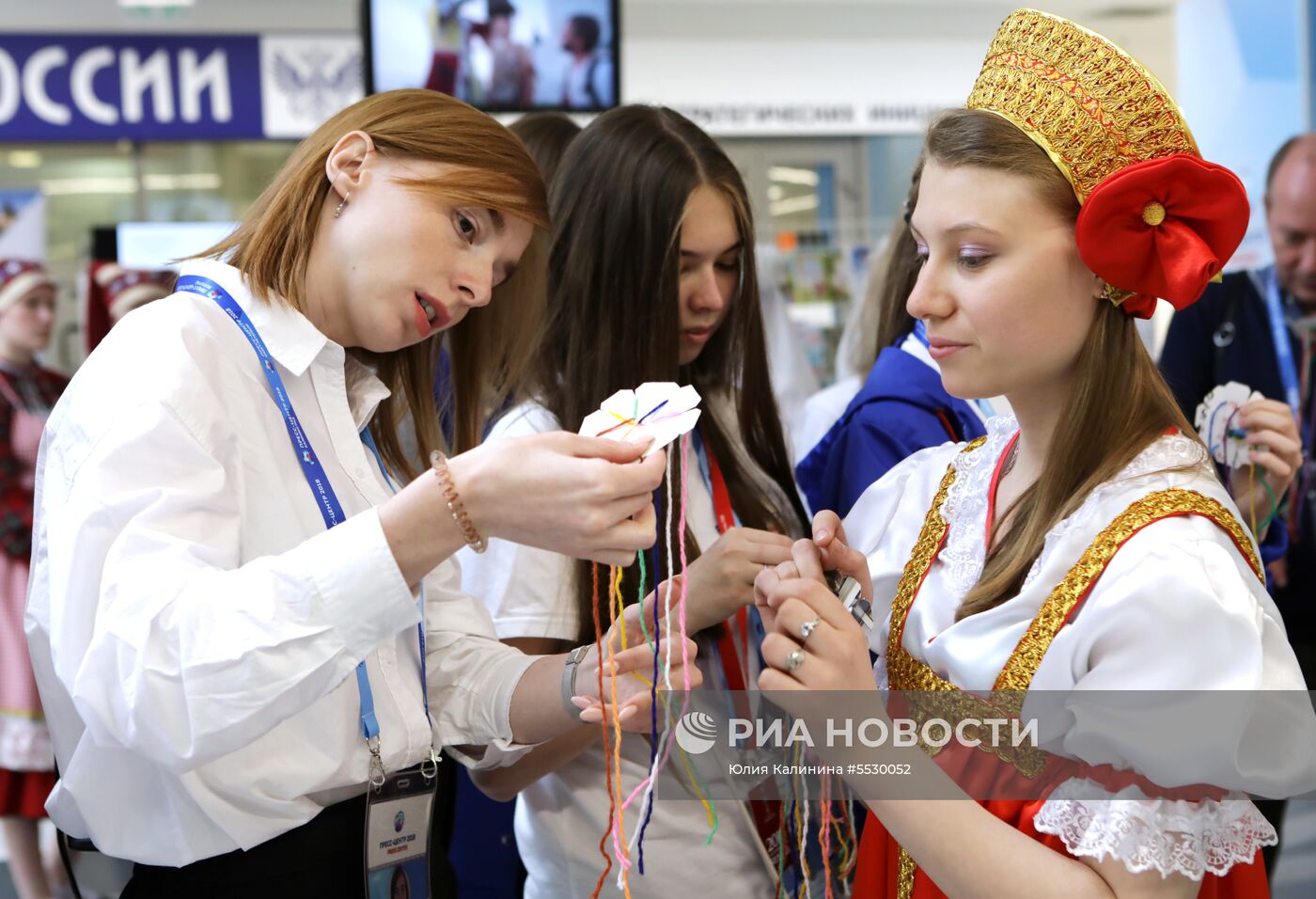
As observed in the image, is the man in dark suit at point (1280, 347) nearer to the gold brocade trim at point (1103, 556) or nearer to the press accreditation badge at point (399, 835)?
the gold brocade trim at point (1103, 556)

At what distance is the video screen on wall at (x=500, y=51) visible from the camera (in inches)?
147

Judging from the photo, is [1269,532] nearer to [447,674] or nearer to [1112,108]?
[1112,108]

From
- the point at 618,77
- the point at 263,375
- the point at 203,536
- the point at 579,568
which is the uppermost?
the point at 618,77

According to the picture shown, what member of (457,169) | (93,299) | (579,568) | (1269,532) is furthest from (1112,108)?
(93,299)

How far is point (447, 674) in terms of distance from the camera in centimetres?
163

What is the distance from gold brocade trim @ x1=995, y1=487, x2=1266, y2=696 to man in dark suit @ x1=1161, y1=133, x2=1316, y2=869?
4.76 feet

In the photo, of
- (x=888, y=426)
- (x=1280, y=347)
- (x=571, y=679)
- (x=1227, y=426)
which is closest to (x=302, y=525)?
(x=571, y=679)

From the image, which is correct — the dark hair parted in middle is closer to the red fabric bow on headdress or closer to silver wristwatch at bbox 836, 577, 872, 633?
silver wristwatch at bbox 836, 577, 872, 633

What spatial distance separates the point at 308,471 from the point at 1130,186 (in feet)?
2.98

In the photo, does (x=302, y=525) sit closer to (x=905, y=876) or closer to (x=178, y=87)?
(x=905, y=876)

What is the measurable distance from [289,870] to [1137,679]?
89 centimetres

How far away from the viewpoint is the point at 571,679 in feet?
5.06

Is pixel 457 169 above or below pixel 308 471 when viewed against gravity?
above

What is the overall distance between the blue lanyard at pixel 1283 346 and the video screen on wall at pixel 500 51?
2.02 m
